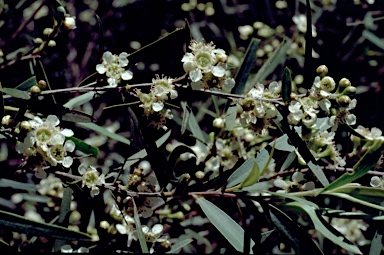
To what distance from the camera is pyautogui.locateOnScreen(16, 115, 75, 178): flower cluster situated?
4.41ft

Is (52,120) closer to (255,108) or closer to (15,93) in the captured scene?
(15,93)

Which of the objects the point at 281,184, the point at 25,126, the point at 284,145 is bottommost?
the point at 281,184

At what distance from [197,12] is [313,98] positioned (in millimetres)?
1757

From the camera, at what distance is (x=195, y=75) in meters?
1.37

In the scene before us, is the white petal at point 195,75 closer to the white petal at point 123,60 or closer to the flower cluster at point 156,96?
the flower cluster at point 156,96

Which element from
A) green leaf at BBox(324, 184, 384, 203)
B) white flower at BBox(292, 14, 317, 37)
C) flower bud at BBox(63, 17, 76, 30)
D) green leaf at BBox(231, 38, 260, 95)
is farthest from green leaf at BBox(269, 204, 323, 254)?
white flower at BBox(292, 14, 317, 37)

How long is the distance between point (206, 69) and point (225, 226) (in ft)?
1.63

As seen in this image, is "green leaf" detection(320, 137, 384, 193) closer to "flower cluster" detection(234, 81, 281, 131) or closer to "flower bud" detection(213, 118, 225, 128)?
"flower cluster" detection(234, 81, 281, 131)

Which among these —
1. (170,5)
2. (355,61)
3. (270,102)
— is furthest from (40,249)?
(355,61)

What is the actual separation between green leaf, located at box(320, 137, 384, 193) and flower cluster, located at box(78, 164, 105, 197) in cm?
71

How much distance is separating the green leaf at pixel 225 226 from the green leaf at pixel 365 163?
0.95 feet

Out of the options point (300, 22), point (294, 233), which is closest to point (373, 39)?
point (300, 22)

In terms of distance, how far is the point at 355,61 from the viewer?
2.62 metres

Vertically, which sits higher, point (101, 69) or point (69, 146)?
point (101, 69)
